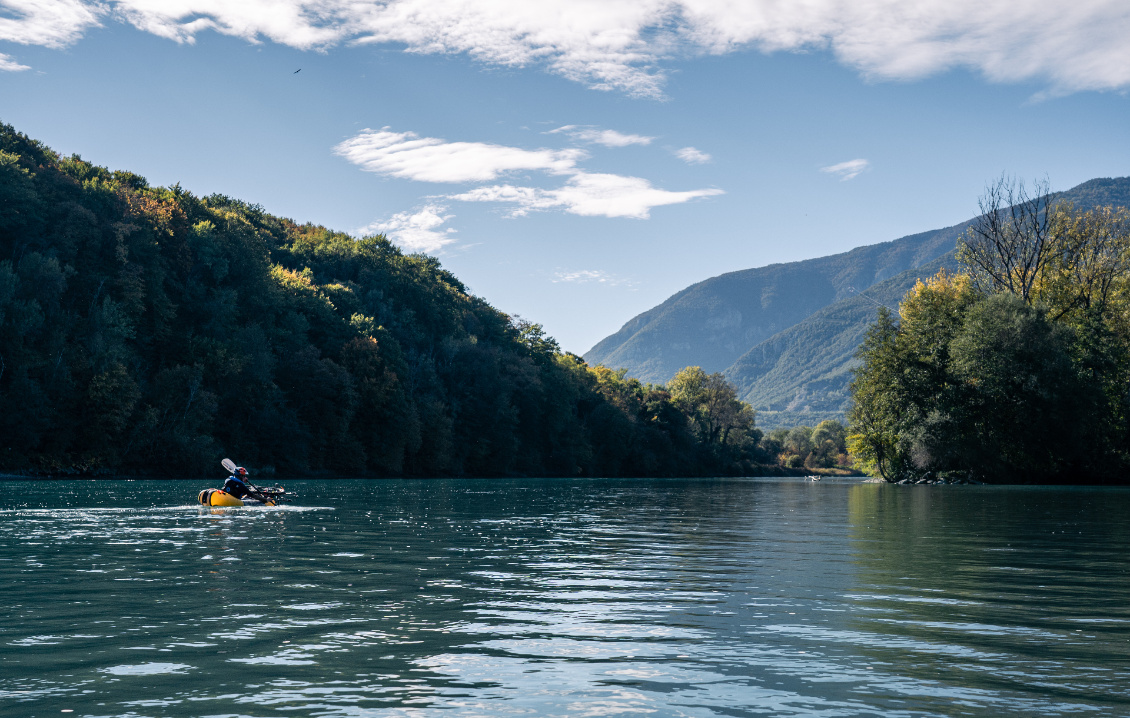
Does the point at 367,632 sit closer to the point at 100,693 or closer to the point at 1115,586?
the point at 100,693

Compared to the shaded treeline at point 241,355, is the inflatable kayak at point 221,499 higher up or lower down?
lower down

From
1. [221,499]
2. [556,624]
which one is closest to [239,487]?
[221,499]

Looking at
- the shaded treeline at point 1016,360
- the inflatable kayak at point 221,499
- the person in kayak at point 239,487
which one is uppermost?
the shaded treeline at point 1016,360

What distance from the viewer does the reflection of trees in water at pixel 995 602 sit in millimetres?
10352

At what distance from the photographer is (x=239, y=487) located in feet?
120

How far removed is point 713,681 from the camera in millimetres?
9547

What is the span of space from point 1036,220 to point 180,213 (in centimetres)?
8160

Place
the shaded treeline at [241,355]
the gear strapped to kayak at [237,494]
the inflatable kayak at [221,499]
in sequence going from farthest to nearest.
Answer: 1. the shaded treeline at [241,355]
2. the gear strapped to kayak at [237,494]
3. the inflatable kayak at [221,499]

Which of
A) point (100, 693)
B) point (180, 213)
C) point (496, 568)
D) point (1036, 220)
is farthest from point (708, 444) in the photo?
point (100, 693)

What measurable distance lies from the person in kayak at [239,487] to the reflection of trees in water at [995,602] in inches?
949

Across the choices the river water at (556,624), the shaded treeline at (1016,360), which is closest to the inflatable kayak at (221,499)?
the river water at (556,624)

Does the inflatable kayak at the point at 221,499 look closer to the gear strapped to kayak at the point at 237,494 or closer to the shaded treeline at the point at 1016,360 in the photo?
the gear strapped to kayak at the point at 237,494

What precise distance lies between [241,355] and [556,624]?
78.5 meters

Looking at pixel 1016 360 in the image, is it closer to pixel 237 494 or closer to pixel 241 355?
pixel 237 494
